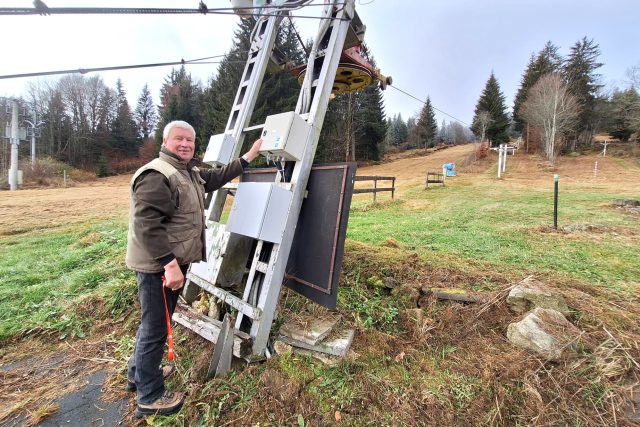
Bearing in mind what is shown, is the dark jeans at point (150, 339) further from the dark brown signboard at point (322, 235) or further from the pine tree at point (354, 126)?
the pine tree at point (354, 126)

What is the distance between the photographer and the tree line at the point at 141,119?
28109mm

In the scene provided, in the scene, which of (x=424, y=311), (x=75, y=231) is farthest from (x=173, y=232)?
(x=75, y=231)

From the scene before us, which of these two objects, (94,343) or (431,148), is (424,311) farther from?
(431,148)

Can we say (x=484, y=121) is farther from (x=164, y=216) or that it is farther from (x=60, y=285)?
(x=164, y=216)

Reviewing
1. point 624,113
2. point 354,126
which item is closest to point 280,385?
point 354,126

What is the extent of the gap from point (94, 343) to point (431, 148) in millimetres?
57863

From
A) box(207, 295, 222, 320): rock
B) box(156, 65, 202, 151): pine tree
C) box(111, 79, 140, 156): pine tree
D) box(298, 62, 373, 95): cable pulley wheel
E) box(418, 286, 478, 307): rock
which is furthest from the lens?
box(111, 79, 140, 156): pine tree

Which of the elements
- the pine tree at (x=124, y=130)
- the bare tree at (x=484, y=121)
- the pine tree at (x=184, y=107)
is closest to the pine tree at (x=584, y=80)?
the bare tree at (x=484, y=121)

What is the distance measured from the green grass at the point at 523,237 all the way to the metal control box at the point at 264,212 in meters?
3.24

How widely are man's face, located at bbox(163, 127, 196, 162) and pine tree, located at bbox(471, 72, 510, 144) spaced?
148 ft

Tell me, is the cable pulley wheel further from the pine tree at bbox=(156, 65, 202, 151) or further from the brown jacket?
the pine tree at bbox=(156, 65, 202, 151)

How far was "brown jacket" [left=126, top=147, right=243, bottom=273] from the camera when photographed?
1.95 m

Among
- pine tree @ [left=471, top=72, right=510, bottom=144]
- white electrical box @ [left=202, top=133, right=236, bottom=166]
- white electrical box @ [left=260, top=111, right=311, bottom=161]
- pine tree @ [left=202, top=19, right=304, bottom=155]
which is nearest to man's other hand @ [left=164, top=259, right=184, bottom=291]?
white electrical box @ [left=260, top=111, right=311, bottom=161]

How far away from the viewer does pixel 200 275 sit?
3.09 metres
